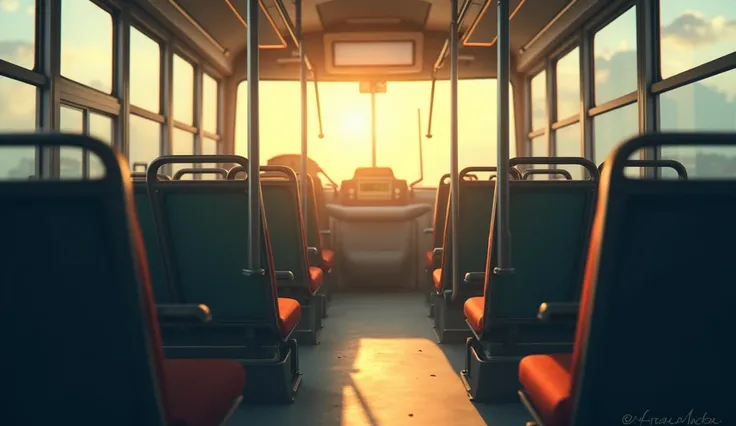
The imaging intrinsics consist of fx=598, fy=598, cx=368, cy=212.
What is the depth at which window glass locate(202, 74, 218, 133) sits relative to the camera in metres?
5.82

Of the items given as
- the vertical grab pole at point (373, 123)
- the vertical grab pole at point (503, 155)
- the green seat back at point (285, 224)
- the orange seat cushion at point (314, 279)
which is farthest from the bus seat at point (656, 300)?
the vertical grab pole at point (373, 123)

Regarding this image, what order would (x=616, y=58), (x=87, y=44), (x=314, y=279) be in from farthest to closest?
(x=616, y=58)
(x=87, y=44)
(x=314, y=279)

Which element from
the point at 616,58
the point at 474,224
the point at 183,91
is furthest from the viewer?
the point at 183,91

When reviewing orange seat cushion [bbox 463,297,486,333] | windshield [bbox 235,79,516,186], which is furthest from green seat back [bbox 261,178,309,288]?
windshield [bbox 235,79,516,186]


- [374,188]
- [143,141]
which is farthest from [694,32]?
[143,141]

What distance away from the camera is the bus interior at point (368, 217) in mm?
1021

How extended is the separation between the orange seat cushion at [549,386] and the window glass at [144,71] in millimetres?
3674

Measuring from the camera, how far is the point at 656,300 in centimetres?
106

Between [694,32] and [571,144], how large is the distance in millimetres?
1993

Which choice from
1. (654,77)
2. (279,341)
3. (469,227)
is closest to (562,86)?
(654,77)

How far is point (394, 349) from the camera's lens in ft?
10.8

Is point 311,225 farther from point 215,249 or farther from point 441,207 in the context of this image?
point 215,249

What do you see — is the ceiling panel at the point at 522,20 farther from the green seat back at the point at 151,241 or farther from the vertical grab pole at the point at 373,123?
the green seat back at the point at 151,241

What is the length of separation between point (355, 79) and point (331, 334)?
3049 mm
